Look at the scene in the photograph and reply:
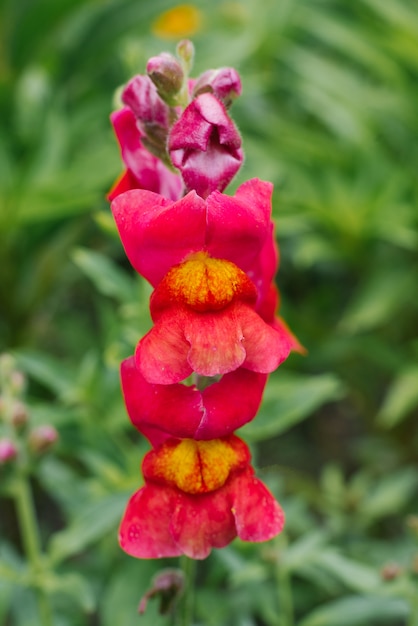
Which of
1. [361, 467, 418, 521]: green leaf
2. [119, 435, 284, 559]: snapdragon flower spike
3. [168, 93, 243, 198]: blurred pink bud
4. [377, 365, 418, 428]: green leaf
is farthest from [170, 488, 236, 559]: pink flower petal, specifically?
[377, 365, 418, 428]: green leaf

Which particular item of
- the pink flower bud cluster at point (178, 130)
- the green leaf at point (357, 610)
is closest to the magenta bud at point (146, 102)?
the pink flower bud cluster at point (178, 130)

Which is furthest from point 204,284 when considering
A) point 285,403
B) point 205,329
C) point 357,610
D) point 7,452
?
point 357,610

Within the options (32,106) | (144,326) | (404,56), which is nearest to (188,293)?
(144,326)

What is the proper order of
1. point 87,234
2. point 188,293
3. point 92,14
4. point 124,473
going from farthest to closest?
1. point 92,14
2. point 87,234
3. point 124,473
4. point 188,293

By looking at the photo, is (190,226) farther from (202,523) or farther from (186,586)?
(186,586)

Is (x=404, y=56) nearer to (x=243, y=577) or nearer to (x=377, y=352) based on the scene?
(x=377, y=352)

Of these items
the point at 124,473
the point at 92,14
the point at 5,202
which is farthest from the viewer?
the point at 92,14

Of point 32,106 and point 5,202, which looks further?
point 32,106
